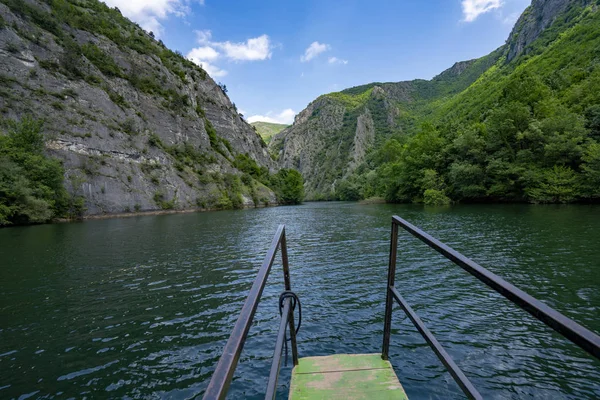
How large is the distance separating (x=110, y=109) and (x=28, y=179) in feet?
80.6

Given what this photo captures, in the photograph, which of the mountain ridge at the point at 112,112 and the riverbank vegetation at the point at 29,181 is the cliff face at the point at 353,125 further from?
the riverbank vegetation at the point at 29,181

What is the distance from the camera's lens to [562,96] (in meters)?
47.1

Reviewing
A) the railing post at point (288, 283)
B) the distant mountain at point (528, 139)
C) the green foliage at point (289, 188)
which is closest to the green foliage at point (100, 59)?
the green foliage at point (289, 188)

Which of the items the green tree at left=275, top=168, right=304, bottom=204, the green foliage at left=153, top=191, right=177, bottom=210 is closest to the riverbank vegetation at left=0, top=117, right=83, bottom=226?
the green foliage at left=153, top=191, right=177, bottom=210

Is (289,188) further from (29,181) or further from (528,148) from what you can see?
(29,181)

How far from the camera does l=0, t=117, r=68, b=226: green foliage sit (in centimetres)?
3219

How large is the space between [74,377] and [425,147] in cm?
6117

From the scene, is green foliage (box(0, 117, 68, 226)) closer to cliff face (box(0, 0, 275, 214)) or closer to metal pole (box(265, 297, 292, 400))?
cliff face (box(0, 0, 275, 214))

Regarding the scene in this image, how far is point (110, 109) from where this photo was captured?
55.2m

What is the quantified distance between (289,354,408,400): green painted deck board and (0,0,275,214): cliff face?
49615mm

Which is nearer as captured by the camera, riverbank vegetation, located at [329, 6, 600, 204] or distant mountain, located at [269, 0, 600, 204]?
riverbank vegetation, located at [329, 6, 600, 204]

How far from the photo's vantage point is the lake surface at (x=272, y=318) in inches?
205

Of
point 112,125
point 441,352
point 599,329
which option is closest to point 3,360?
point 441,352

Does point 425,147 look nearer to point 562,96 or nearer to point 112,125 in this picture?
point 562,96
